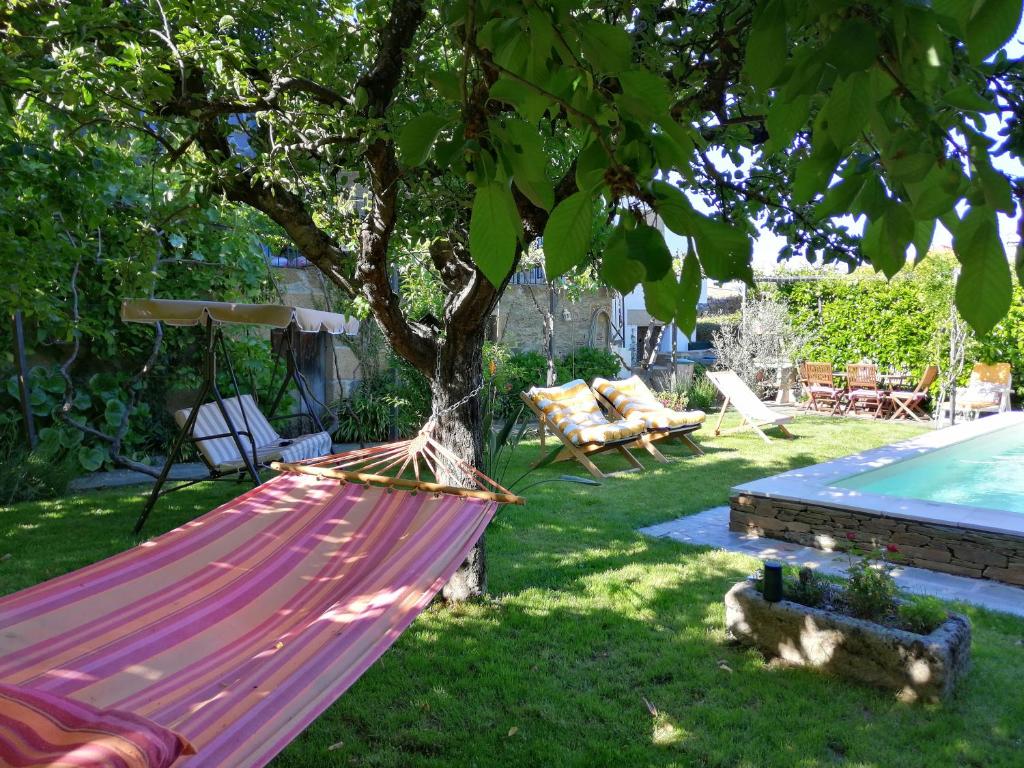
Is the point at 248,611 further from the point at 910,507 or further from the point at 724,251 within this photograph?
the point at 910,507

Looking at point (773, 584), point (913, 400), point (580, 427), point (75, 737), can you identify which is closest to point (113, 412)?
point (580, 427)

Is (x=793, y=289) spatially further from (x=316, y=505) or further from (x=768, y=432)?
(x=316, y=505)

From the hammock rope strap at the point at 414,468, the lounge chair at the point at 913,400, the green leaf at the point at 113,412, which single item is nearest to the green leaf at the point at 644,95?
the hammock rope strap at the point at 414,468

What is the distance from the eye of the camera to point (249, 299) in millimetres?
8258

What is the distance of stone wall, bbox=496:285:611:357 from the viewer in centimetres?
1266

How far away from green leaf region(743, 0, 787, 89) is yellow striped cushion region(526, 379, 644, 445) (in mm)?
6595

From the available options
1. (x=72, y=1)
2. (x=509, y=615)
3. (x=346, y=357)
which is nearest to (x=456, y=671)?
(x=509, y=615)

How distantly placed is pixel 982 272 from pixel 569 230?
396mm

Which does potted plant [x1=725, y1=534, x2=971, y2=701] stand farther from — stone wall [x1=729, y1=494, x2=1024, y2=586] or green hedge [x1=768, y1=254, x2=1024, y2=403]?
green hedge [x1=768, y1=254, x2=1024, y2=403]

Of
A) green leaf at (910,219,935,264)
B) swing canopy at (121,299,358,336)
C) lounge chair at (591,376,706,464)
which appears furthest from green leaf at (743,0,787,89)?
lounge chair at (591,376,706,464)

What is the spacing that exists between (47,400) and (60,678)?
6.04 meters

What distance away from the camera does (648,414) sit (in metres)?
8.45

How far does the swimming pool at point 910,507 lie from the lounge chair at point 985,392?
11.1ft

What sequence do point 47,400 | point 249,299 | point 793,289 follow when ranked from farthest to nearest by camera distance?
point 793,289 < point 249,299 < point 47,400
